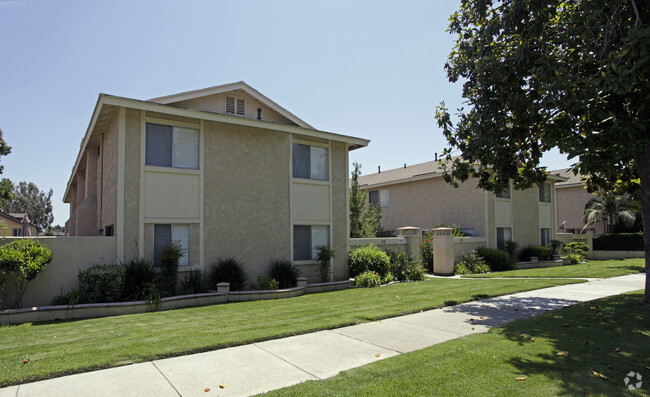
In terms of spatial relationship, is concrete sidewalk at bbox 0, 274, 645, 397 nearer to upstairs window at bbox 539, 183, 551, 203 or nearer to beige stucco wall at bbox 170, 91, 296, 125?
beige stucco wall at bbox 170, 91, 296, 125

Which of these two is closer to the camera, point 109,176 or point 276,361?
point 276,361

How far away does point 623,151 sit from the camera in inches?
300

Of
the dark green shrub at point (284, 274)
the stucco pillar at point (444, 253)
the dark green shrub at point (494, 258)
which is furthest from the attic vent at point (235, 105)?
the dark green shrub at point (494, 258)

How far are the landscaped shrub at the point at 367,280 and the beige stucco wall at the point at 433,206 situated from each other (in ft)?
32.6

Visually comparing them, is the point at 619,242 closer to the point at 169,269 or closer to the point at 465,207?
the point at 465,207

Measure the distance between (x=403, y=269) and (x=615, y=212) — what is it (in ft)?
74.8

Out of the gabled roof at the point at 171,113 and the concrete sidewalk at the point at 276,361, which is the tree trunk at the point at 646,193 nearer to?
the concrete sidewalk at the point at 276,361

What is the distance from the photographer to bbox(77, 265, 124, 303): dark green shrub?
33.9 ft

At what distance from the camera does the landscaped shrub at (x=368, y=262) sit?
1591 cm

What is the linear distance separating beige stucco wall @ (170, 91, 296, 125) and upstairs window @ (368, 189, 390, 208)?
13.5 m

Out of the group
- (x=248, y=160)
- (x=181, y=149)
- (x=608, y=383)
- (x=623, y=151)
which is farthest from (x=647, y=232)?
(x=181, y=149)

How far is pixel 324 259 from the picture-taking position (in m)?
15.0

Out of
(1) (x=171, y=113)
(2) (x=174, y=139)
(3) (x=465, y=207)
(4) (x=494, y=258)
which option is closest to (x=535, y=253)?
(4) (x=494, y=258)

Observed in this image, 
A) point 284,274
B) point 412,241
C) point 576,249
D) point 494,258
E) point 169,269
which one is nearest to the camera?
point 169,269
